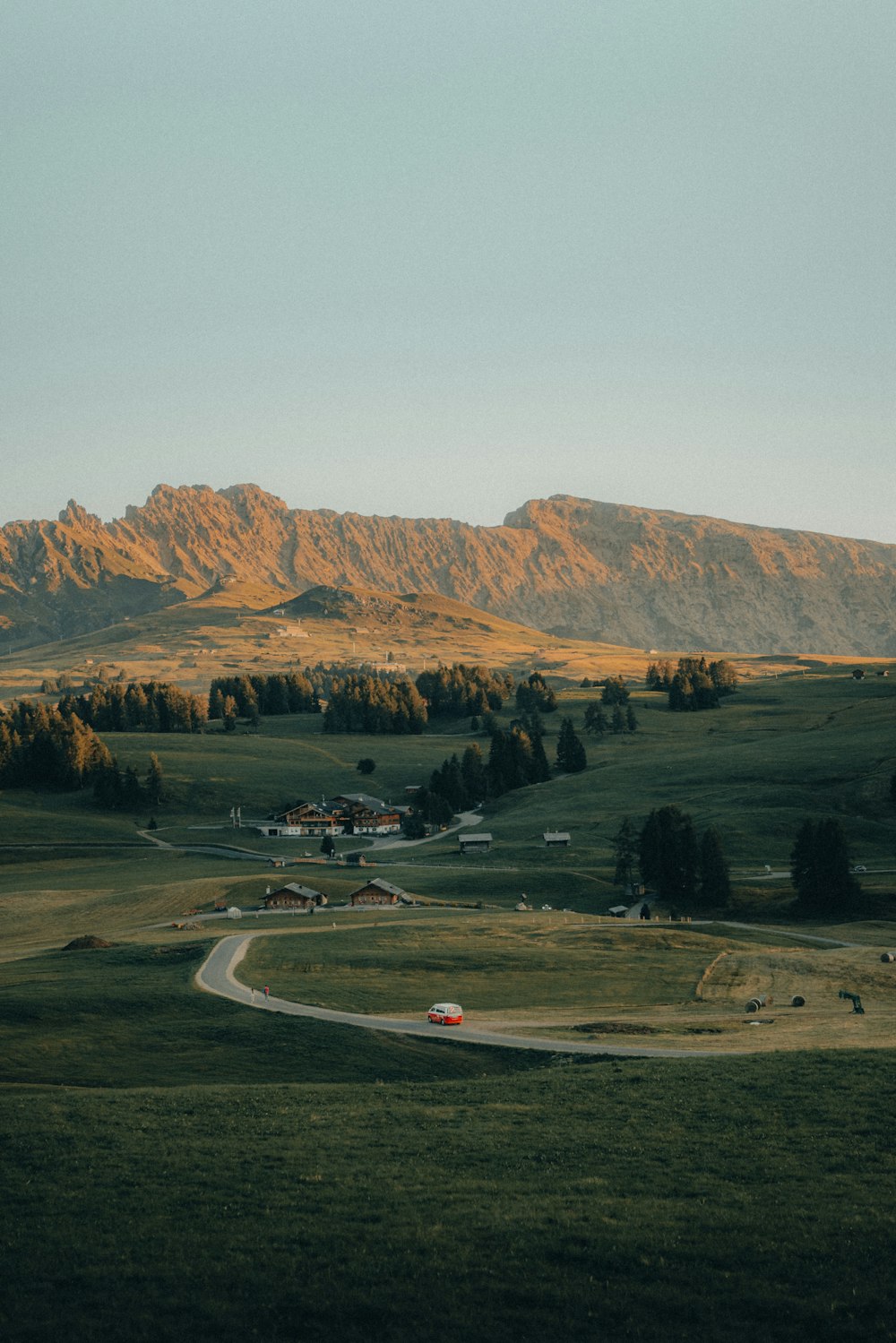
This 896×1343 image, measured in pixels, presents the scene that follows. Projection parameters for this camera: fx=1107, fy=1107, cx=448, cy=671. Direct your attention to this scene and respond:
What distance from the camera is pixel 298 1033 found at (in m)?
48.5

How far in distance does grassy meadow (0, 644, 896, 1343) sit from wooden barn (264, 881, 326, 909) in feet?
55.0

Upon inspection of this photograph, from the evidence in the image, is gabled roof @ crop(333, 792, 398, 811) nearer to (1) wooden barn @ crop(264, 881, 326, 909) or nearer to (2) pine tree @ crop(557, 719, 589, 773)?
(2) pine tree @ crop(557, 719, 589, 773)

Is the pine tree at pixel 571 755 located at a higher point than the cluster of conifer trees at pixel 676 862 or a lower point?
higher

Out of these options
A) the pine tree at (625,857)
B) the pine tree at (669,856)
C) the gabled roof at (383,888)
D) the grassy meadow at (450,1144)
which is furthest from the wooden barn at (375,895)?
the pine tree at (669,856)

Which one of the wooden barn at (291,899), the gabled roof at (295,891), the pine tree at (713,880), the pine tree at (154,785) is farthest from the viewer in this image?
A: the pine tree at (154,785)

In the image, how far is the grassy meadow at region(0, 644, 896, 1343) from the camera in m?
18.9

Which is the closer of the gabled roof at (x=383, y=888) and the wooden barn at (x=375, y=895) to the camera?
the wooden barn at (x=375, y=895)

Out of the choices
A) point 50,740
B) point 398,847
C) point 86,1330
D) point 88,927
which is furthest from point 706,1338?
point 50,740

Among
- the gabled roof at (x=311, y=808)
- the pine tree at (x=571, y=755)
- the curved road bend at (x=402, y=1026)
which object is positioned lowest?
the gabled roof at (x=311, y=808)

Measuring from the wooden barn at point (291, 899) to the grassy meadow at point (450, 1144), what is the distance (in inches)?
659

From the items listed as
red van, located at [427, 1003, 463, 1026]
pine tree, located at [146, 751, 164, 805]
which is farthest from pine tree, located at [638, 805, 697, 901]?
pine tree, located at [146, 751, 164, 805]

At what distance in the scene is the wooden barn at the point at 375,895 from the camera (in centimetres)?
10425

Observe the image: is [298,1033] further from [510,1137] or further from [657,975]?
[657,975]

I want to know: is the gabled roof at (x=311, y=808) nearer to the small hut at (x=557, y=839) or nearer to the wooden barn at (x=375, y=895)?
the small hut at (x=557, y=839)
